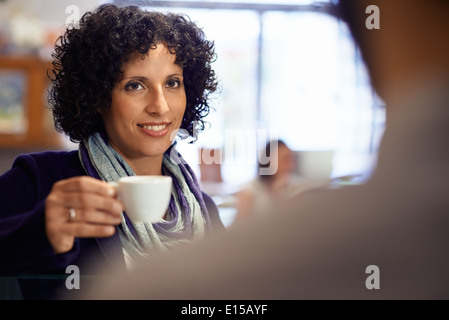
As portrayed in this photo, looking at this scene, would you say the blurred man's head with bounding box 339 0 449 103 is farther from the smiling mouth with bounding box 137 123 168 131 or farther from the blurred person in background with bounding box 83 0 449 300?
the smiling mouth with bounding box 137 123 168 131

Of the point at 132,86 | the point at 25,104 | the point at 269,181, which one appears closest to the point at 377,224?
the point at 269,181

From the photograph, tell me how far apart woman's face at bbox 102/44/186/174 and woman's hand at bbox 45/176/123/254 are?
165 mm

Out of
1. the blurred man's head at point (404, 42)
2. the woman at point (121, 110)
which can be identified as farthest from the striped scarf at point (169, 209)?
the blurred man's head at point (404, 42)

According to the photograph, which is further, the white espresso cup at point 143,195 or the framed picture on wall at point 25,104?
the framed picture on wall at point 25,104

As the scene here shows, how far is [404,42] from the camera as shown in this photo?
2.29ft

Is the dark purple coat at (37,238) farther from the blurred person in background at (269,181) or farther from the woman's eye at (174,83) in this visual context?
the woman's eye at (174,83)

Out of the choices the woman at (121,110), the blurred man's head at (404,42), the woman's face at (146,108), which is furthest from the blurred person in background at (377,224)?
the woman's face at (146,108)

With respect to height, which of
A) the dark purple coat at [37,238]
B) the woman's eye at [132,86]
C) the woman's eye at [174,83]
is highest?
the woman's eye at [174,83]

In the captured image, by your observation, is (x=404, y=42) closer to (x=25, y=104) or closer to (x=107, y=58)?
(x=107, y=58)

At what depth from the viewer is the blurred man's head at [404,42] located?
0.69 metres

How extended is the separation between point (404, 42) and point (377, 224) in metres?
0.27

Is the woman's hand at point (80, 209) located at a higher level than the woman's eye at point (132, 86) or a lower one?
lower

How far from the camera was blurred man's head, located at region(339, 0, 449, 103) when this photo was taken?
27.3 inches

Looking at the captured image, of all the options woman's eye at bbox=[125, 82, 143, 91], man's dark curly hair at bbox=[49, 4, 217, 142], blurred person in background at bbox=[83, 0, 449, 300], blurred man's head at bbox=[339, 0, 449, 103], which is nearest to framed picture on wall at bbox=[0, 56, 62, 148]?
man's dark curly hair at bbox=[49, 4, 217, 142]
